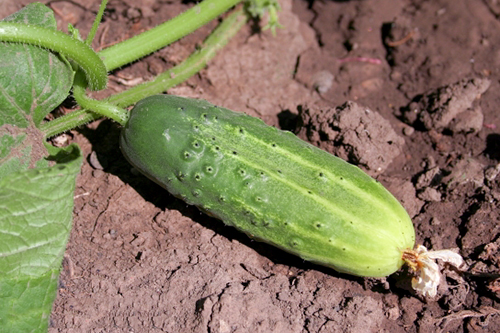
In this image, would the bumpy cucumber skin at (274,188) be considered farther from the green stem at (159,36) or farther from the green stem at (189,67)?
the green stem at (159,36)

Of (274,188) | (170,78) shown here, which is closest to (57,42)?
(170,78)

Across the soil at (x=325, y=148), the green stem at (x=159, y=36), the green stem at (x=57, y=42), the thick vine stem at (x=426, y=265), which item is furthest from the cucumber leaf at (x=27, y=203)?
the thick vine stem at (x=426, y=265)

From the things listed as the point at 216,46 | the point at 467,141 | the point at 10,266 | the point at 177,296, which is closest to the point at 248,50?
the point at 216,46

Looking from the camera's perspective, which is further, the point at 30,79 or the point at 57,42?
the point at 30,79

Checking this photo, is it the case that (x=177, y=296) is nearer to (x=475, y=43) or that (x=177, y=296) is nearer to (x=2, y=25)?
(x=2, y=25)

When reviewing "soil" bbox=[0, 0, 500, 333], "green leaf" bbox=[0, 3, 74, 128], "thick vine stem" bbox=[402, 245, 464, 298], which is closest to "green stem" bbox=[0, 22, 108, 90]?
"green leaf" bbox=[0, 3, 74, 128]

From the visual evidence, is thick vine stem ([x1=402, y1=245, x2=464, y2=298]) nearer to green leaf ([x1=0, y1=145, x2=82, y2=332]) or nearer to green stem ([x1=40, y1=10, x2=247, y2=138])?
green leaf ([x1=0, y1=145, x2=82, y2=332])

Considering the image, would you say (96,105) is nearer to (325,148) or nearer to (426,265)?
(325,148)
